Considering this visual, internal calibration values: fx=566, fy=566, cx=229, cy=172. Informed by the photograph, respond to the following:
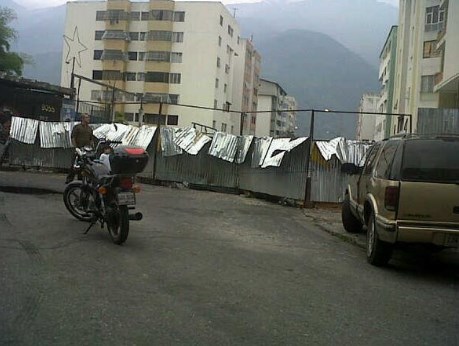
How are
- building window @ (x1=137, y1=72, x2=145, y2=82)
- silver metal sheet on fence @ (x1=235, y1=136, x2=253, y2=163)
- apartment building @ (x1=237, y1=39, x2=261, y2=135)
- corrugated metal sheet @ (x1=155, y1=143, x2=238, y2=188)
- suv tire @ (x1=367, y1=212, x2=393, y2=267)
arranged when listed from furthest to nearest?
apartment building @ (x1=237, y1=39, x2=261, y2=135) < building window @ (x1=137, y1=72, x2=145, y2=82) < corrugated metal sheet @ (x1=155, y1=143, x2=238, y2=188) < silver metal sheet on fence @ (x1=235, y1=136, x2=253, y2=163) < suv tire @ (x1=367, y1=212, x2=393, y2=267)

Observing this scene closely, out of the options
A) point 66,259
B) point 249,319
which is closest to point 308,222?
point 66,259

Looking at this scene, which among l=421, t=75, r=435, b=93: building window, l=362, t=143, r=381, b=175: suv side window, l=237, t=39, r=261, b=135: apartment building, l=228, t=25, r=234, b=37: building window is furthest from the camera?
l=237, t=39, r=261, b=135: apartment building

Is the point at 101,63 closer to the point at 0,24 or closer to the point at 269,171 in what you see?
the point at 0,24

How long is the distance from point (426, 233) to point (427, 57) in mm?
40242

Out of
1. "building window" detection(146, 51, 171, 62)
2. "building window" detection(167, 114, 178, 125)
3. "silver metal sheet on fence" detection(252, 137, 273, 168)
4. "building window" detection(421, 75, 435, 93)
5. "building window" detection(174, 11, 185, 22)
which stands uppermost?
"building window" detection(174, 11, 185, 22)

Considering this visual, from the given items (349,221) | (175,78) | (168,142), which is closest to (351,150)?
(349,221)

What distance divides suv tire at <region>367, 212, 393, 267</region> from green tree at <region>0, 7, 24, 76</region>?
56299 mm

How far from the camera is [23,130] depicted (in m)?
16.9

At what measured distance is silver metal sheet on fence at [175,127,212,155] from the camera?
50.0ft

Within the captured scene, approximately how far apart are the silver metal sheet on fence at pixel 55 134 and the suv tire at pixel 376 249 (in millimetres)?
11222

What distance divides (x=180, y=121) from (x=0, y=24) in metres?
22.7

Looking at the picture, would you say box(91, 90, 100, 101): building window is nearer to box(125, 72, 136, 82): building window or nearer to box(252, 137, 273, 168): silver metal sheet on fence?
box(125, 72, 136, 82): building window

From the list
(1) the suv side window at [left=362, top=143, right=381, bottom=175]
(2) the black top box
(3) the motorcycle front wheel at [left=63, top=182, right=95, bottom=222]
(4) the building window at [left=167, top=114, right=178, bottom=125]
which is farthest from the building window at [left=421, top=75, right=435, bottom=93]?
(2) the black top box

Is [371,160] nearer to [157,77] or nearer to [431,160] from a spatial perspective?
[431,160]
